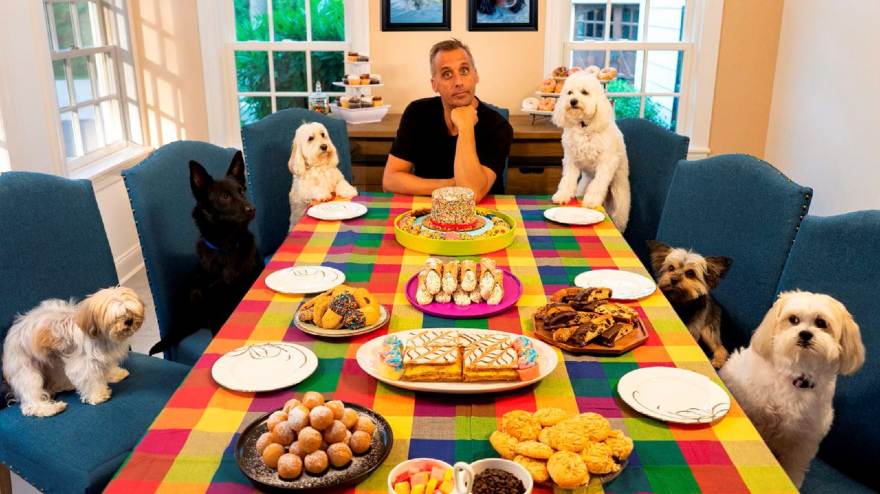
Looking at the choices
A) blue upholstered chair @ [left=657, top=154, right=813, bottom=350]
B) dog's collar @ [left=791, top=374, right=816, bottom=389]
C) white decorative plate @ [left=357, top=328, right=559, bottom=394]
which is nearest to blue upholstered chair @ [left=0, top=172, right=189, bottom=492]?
white decorative plate @ [left=357, top=328, right=559, bottom=394]

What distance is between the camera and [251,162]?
289 centimetres

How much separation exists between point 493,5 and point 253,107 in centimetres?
168

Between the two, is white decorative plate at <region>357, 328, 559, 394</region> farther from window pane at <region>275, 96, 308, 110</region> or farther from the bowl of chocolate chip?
window pane at <region>275, 96, 308, 110</region>

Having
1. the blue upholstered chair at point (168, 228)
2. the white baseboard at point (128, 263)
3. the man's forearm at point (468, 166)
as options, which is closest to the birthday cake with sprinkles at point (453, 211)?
the man's forearm at point (468, 166)

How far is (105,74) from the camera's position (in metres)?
4.23

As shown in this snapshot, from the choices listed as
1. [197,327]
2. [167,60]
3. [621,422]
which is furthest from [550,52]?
[621,422]

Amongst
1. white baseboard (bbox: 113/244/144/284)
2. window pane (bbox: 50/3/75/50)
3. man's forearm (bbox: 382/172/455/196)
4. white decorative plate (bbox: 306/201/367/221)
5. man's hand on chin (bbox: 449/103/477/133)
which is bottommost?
white baseboard (bbox: 113/244/144/284)

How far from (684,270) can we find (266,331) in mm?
1230

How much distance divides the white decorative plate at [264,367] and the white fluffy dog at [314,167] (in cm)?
134

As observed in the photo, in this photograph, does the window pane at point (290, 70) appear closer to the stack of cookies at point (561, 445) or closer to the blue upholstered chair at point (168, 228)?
the blue upholstered chair at point (168, 228)

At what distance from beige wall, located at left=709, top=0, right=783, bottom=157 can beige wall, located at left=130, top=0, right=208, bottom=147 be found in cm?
315

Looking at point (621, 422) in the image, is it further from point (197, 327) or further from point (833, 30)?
point (833, 30)

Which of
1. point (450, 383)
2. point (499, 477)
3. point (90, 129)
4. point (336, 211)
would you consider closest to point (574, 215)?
point (336, 211)

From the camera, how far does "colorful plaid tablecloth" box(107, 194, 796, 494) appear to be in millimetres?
1146
